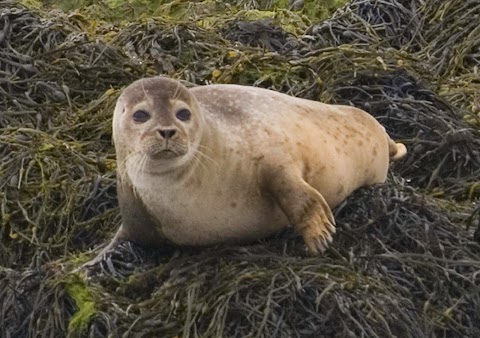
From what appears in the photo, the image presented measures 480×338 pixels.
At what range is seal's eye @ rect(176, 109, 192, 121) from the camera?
6059mm

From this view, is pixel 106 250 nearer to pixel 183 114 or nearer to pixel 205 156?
pixel 205 156

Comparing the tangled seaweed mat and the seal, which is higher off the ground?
the seal

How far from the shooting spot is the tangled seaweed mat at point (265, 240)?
19.8 ft

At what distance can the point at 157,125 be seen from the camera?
5918mm

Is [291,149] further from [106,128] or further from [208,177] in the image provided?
[106,128]

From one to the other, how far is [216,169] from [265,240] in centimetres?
36

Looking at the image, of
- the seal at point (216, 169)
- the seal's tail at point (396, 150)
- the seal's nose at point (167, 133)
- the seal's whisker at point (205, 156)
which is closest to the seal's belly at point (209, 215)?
the seal at point (216, 169)

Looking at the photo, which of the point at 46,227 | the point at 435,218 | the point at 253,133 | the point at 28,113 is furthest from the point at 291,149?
the point at 28,113

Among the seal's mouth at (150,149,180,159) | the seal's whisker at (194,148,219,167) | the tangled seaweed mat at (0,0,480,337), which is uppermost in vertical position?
the seal's mouth at (150,149,180,159)

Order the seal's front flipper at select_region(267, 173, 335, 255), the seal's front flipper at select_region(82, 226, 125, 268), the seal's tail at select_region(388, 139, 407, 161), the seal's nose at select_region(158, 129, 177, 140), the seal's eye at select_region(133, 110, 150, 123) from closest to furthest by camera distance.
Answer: the seal's nose at select_region(158, 129, 177, 140)
the seal's eye at select_region(133, 110, 150, 123)
the seal's front flipper at select_region(267, 173, 335, 255)
the seal's front flipper at select_region(82, 226, 125, 268)
the seal's tail at select_region(388, 139, 407, 161)

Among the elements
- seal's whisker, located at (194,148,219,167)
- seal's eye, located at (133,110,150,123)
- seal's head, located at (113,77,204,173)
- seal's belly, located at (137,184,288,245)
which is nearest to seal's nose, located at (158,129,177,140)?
seal's head, located at (113,77,204,173)

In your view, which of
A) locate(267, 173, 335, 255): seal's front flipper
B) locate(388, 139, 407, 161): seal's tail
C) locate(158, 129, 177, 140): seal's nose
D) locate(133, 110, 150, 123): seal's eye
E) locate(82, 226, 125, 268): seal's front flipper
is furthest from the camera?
locate(388, 139, 407, 161): seal's tail

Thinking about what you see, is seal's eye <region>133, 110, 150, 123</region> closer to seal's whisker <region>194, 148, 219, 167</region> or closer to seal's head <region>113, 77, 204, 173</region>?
seal's head <region>113, 77, 204, 173</region>

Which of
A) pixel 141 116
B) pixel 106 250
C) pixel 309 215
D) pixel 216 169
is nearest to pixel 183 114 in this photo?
pixel 141 116
